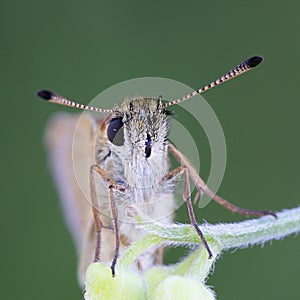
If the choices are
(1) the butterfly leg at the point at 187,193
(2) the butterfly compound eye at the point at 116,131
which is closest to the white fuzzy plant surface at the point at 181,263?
(1) the butterfly leg at the point at 187,193

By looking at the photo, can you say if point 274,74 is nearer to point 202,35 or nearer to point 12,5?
point 202,35

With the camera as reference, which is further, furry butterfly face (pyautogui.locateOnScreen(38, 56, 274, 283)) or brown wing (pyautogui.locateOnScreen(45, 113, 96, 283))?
brown wing (pyautogui.locateOnScreen(45, 113, 96, 283))

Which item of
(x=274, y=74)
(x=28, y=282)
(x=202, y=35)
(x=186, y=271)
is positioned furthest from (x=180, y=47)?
(x=186, y=271)

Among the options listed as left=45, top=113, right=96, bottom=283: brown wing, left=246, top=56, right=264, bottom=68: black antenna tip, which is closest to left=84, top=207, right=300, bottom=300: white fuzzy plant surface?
left=246, top=56, right=264, bottom=68: black antenna tip

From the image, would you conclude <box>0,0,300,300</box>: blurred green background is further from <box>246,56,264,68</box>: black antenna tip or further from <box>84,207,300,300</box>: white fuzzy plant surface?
<box>246,56,264,68</box>: black antenna tip

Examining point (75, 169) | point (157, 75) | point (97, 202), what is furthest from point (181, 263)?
point (157, 75)

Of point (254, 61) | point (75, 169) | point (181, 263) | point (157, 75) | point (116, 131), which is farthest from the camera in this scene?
point (157, 75)

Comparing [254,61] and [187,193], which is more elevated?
[254,61]

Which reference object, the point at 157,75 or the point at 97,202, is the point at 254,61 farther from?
the point at 157,75
